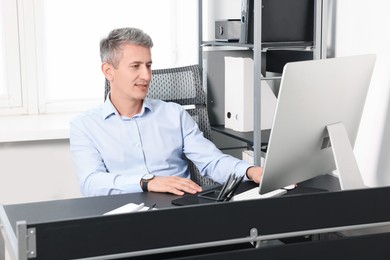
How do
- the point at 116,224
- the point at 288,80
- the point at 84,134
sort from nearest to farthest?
the point at 116,224
the point at 288,80
the point at 84,134

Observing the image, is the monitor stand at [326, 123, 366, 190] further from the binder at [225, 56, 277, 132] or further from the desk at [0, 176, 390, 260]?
the binder at [225, 56, 277, 132]

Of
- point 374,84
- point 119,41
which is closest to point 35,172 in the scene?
point 119,41

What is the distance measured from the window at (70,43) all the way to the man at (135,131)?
0.93 m

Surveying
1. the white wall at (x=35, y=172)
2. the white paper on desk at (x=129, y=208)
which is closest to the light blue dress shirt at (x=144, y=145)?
the white paper on desk at (x=129, y=208)

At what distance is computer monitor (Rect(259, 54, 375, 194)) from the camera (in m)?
1.51

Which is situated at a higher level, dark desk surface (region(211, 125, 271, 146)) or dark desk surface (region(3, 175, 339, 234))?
dark desk surface (region(211, 125, 271, 146))

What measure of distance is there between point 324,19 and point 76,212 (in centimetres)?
146

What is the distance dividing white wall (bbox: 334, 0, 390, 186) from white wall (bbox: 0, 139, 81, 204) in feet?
4.80

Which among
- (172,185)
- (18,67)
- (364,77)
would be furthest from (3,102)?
(364,77)

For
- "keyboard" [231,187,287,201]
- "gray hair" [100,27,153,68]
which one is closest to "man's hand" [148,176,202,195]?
"keyboard" [231,187,287,201]

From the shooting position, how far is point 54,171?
3158 millimetres

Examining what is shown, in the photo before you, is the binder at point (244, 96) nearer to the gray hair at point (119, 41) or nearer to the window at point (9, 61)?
the gray hair at point (119, 41)

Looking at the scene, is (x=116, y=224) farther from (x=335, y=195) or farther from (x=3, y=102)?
(x=3, y=102)

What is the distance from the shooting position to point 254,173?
2.12 m
